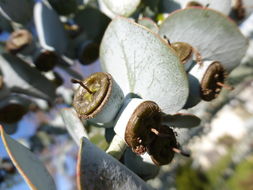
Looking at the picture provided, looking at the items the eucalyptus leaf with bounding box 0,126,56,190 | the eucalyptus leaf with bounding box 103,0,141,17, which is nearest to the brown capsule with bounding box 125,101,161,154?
the eucalyptus leaf with bounding box 0,126,56,190

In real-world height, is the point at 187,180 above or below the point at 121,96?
below

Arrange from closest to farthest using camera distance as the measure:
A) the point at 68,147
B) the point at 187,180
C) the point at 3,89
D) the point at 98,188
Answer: the point at 98,188 < the point at 3,89 < the point at 68,147 < the point at 187,180

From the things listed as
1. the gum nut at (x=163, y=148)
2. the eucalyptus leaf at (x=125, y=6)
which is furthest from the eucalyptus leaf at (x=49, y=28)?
the gum nut at (x=163, y=148)

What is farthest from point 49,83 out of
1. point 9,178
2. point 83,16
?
point 9,178

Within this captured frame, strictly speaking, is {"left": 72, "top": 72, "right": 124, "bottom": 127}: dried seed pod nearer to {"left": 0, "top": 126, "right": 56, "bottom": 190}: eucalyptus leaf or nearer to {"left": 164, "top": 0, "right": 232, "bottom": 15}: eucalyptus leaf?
{"left": 0, "top": 126, "right": 56, "bottom": 190}: eucalyptus leaf

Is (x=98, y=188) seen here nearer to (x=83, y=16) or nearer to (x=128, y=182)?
(x=128, y=182)

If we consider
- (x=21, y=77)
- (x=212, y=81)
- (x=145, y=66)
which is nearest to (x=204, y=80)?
(x=212, y=81)

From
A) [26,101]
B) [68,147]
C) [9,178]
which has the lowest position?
[68,147]
